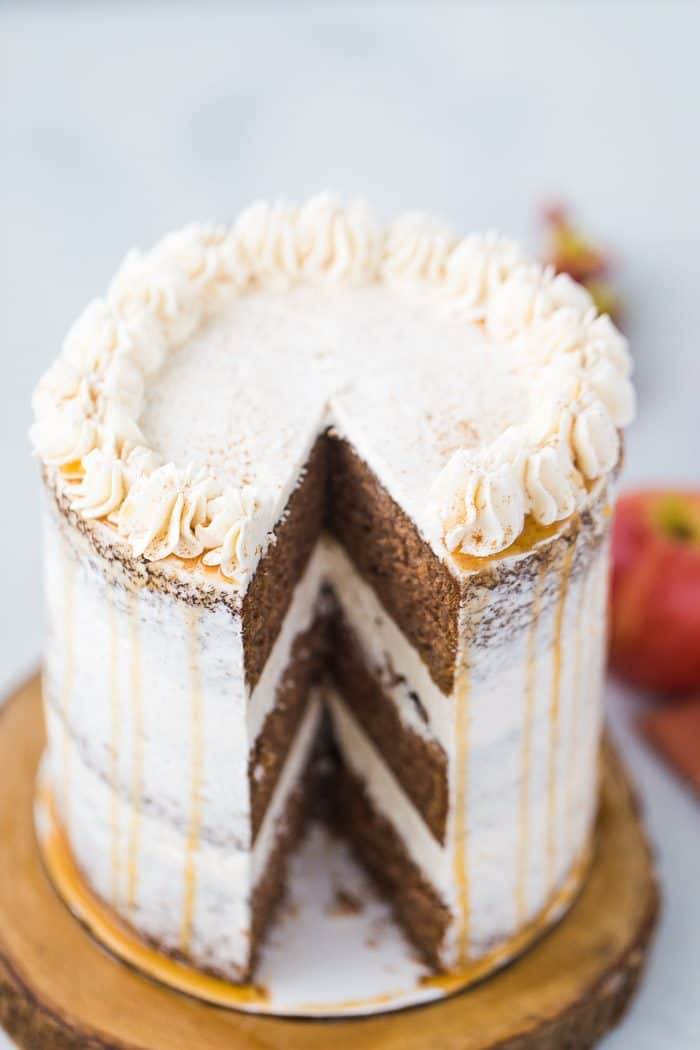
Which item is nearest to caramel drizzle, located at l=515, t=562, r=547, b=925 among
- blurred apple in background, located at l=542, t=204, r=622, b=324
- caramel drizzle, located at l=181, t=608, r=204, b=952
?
caramel drizzle, located at l=181, t=608, r=204, b=952

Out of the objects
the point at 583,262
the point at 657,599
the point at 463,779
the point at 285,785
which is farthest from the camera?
the point at 583,262

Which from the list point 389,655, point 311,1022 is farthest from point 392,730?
point 311,1022

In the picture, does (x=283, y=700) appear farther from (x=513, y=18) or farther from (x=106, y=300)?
(x=513, y=18)

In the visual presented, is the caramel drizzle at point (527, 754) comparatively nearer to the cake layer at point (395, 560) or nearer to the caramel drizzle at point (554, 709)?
the caramel drizzle at point (554, 709)

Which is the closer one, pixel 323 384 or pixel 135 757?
pixel 135 757

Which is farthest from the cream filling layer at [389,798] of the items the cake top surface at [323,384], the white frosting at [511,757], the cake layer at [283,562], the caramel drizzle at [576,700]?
Result: the cake top surface at [323,384]

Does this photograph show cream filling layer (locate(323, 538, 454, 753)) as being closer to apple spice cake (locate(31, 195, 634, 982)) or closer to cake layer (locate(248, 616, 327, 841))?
apple spice cake (locate(31, 195, 634, 982))

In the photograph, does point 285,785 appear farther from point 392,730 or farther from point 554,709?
point 554,709
